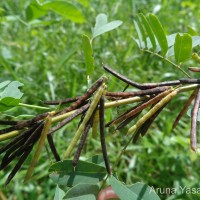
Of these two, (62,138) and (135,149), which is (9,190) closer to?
(62,138)

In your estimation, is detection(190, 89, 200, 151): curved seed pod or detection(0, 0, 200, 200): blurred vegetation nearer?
detection(190, 89, 200, 151): curved seed pod

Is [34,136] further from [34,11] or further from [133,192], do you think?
[34,11]

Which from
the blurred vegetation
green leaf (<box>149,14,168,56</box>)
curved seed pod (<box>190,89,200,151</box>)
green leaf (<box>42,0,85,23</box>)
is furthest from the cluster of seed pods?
the blurred vegetation

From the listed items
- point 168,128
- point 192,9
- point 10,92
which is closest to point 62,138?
point 168,128

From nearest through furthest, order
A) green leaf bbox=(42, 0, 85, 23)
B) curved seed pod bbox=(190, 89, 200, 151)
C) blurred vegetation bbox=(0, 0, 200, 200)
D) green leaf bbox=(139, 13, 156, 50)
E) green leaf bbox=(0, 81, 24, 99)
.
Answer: curved seed pod bbox=(190, 89, 200, 151)
green leaf bbox=(0, 81, 24, 99)
green leaf bbox=(139, 13, 156, 50)
green leaf bbox=(42, 0, 85, 23)
blurred vegetation bbox=(0, 0, 200, 200)

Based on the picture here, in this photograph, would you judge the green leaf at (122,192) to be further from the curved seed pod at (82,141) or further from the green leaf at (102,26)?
the green leaf at (102,26)

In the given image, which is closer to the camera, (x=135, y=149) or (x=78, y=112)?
(x=78, y=112)

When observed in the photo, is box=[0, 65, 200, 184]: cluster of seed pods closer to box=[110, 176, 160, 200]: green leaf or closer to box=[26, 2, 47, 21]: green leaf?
box=[110, 176, 160, 200]: green leaf

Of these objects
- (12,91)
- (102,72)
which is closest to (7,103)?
(12,91)
